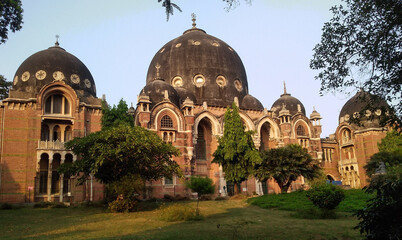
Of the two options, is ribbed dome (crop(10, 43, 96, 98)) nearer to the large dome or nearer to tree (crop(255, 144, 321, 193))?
the large dome

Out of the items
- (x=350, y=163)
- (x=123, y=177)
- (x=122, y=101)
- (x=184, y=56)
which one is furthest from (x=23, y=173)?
(x=350, y=163)

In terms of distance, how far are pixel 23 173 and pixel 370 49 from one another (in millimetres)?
27609

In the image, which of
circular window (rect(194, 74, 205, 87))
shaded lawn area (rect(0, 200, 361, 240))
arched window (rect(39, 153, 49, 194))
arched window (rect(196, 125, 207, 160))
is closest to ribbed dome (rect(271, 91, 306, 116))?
circular window (rect(194, 74, 205, 87))

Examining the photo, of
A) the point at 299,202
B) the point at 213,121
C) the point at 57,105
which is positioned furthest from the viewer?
the point at 213,121

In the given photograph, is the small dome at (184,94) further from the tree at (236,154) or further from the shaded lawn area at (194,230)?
the shaded lawn area at (194,230)

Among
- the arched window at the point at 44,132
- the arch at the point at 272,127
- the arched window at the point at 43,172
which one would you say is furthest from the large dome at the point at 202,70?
the arched window at the point at 43,172

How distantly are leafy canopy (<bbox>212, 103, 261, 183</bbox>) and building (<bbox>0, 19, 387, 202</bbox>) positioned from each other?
5.68 metres

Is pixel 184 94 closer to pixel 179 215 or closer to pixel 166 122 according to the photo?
pixel 166 122

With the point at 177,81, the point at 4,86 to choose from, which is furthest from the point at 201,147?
the point at 4,86

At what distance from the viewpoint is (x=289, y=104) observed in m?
46.8

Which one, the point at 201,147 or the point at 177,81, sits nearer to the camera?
the point at 201,147

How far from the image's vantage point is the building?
95.8 ft

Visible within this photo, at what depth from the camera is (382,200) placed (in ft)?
21.4

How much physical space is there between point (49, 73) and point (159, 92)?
11.0 metres
